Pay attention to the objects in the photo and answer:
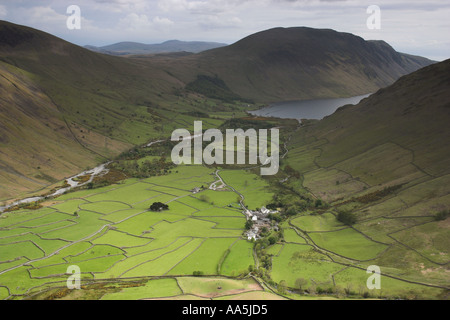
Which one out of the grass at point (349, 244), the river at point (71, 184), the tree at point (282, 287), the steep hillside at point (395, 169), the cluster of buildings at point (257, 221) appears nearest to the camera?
the tree at point (282, 287)

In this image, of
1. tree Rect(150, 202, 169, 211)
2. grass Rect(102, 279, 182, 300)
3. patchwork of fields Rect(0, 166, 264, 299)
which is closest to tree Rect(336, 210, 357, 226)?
patchwork of fields Rect(0, 166, 264, 299)

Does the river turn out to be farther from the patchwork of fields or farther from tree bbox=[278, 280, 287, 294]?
tree bbox=[278, 280, 287, 294]

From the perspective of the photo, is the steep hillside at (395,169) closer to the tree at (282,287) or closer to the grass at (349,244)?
the grass at (349,244)

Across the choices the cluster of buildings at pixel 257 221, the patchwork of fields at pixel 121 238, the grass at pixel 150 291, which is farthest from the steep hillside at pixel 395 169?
the grass at pixel 150 291

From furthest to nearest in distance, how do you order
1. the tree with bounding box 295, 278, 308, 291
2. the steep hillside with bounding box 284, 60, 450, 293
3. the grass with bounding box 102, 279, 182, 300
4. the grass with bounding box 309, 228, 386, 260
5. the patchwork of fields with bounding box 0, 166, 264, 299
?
the grass with bounding box 309, 228, 386, 260 → the steep hillside with bounding box 284, 60, 450, 293 → the patchwork of fields with bounding box 0, 166, 264, 299 → the tree with bounding box 295, 278, 308, 291 → the grass with bounding box 102, 279, 182, 300

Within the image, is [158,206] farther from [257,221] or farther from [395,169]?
[395,169]

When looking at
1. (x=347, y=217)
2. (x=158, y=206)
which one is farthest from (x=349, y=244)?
(x=158, y=206)

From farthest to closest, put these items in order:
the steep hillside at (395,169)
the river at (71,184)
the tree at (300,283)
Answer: the river at (71,184) < the steep hillside at (395,169) < the tree at (300,283)

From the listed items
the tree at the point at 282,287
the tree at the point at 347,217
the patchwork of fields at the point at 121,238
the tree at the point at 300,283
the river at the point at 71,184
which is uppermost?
the river at the point at 71,184

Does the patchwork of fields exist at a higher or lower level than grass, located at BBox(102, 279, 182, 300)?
higher

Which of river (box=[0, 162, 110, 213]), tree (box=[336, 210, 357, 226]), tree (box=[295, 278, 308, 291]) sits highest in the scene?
river (box=[0, 162, 110, 213])
